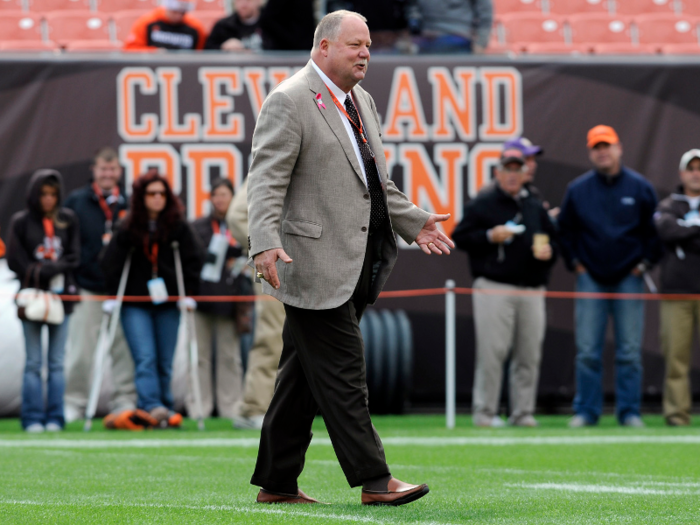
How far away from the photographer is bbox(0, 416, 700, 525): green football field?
4266 mm

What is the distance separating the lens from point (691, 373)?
11.7 meters

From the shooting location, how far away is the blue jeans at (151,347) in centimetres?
931

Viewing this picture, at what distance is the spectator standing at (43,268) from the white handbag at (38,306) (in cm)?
6

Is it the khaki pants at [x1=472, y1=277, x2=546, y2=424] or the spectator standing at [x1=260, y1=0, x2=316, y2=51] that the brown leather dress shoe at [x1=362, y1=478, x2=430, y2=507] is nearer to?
the khaki pants at [x1=472, y1=277, x2=546, y2=424]

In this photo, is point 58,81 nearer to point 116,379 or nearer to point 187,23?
point 187,23

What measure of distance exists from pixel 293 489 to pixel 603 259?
6.07 m

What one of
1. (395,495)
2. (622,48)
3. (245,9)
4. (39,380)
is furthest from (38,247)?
(622,48)

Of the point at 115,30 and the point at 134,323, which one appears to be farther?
the point at 115,30

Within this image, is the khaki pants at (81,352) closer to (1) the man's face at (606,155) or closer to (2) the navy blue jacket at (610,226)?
(2) the navy blue jacket at (610,226)

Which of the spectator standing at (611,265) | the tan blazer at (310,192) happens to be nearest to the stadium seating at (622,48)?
the spectator standing at (611,265)

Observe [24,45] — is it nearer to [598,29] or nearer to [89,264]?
[89,264]

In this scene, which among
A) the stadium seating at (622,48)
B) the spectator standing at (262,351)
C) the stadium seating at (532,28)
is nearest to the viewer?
the spectator standing at (262,351)

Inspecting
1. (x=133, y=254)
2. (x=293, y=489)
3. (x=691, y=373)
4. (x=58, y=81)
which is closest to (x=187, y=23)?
(x=58, y=81)

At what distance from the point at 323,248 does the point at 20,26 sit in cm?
1052
